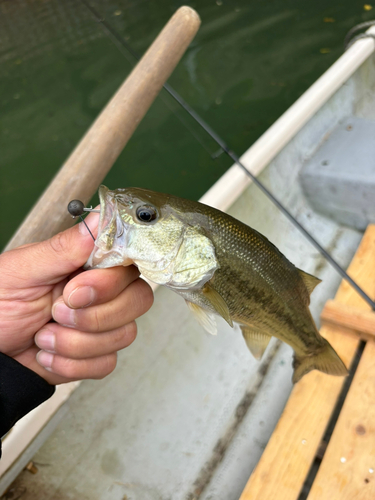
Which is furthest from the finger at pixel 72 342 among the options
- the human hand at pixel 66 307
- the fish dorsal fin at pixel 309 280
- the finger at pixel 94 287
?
the fish dorsal fin at pixel 309 280

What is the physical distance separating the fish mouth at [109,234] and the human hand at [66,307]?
8 cm

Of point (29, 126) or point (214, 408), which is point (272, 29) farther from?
point (214, 408)

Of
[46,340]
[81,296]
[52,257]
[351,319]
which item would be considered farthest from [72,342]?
[351,319]

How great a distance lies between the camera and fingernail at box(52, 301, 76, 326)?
56.0 inches

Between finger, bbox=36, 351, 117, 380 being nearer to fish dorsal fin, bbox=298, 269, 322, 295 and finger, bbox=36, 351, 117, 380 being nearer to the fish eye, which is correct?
the fish eye

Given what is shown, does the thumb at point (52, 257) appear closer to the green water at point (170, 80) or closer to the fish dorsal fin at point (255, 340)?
the fish dorsal fin at point (255, 340)

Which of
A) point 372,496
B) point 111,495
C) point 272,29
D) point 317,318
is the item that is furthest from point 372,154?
point 272,29

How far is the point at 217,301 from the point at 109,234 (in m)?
0.44

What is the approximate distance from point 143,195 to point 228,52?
7.04m

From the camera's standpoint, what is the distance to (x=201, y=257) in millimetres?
1395

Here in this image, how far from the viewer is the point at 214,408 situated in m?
2.78

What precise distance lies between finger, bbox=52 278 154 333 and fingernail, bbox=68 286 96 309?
0.08 m

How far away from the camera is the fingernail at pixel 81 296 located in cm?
134

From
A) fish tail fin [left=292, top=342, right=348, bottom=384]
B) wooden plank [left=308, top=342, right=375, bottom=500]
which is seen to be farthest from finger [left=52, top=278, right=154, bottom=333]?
wooden plank [left=308, top=342, right=375, bottom=500]
